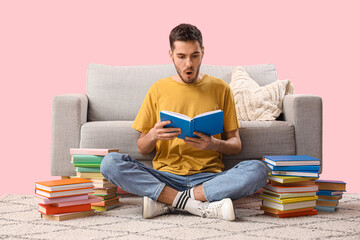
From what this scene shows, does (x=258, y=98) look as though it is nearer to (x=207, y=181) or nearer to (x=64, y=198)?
(x=207, y=181)

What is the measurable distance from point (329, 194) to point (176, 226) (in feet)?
3.73

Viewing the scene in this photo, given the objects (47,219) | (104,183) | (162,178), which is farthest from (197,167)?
(47,219)

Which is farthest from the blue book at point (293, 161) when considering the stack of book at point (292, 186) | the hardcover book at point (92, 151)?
the hardcover book at point (92, 151)

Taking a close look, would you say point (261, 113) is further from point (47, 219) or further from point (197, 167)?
point (47, 219)

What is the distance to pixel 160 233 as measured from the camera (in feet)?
8.07

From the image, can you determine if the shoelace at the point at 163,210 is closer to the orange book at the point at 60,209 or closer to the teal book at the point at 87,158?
the orange book at the point at 60,209

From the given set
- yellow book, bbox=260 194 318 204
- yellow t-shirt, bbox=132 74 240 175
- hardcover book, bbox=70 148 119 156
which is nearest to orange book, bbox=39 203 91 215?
hardcover book, bbox=70 148 119 156

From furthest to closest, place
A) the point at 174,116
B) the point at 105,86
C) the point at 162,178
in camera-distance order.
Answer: the point at 105,86, the point at 162,178, the point at 174,116

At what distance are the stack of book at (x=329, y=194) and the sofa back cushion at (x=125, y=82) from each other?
1409mm

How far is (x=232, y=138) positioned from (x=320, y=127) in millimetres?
832

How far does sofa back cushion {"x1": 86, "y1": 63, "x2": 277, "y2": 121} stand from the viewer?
13.7 ft

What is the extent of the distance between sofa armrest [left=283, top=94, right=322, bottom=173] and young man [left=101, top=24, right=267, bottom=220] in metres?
0.64

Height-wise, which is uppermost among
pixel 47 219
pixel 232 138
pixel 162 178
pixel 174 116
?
pixel 174 116

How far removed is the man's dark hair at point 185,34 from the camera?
2941mm
